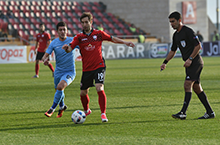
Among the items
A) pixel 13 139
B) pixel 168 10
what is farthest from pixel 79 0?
pixel 13 139

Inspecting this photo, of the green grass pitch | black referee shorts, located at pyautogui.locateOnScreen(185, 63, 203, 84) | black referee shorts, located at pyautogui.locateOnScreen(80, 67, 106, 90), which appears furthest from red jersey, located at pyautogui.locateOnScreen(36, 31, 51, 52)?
black referee shorts, located at pyautogui.locateOnScreen(185, 63, 203, 84)

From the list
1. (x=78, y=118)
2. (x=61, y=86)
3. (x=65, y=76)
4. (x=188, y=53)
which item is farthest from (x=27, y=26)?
(x=188, y=53)

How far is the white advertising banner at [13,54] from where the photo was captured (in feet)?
85.8

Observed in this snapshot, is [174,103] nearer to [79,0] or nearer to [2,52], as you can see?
[2,52]

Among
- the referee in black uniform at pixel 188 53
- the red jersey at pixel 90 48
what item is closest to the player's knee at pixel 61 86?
the red jersey at pixel 90 48

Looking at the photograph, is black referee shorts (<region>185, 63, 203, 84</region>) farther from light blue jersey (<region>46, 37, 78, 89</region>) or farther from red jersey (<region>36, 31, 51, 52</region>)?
red jersey (<region>36, 31, 51, 52</region>)

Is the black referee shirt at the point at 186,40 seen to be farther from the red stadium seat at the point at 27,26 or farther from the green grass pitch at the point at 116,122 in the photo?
the red stadium seat at the point at 27,26

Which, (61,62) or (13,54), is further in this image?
(13,54)

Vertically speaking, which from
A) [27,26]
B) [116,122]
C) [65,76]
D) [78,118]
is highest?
[27,26]

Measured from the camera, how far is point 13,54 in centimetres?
2650

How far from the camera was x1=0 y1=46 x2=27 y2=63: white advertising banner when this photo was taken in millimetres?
26141

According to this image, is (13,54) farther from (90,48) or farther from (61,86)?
(90,48)

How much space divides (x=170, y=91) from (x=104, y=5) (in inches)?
1245

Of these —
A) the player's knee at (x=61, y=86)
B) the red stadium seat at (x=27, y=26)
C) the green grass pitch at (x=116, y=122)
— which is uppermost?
the red stadium seat at (x=27, y=26)
